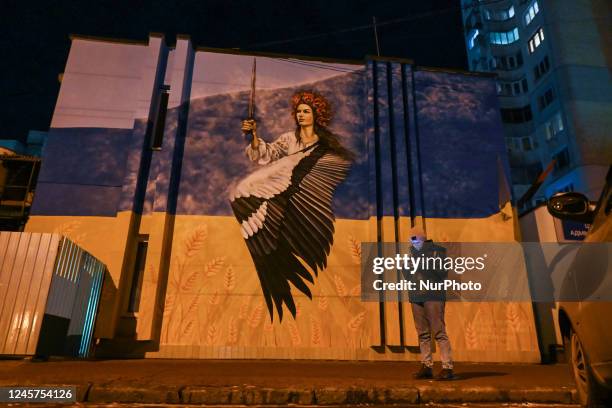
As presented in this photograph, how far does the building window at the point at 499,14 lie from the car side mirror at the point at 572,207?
42.5 metres

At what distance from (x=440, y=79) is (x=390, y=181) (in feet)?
12.0

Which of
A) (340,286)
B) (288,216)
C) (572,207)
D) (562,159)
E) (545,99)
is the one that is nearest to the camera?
(572,207)

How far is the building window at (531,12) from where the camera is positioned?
33500mm

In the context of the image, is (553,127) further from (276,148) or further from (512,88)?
(276,148)

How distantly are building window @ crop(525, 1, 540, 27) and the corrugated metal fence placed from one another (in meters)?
39.3

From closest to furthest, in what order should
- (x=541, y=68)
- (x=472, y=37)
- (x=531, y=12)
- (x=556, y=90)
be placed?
(x=556, y=90)
(x=541, y=68)
(x=531, y=12)
(x=472, y=37)

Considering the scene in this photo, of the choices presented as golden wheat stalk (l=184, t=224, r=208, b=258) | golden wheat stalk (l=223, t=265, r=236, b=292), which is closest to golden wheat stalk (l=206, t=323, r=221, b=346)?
golden wheat stalk (l=223, t=265, r=236, b=292)

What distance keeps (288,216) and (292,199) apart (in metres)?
0.45

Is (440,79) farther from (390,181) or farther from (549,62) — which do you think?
(549,62)

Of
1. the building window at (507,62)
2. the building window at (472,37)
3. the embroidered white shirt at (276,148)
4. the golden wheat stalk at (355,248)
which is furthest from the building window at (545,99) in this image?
the golden wheat stalk at (355,248)

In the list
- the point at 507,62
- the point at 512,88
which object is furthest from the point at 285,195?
the point at 507,62

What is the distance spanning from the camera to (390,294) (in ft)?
29.5

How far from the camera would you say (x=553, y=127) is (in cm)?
2911

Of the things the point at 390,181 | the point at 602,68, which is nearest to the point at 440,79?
the point at 390,181
